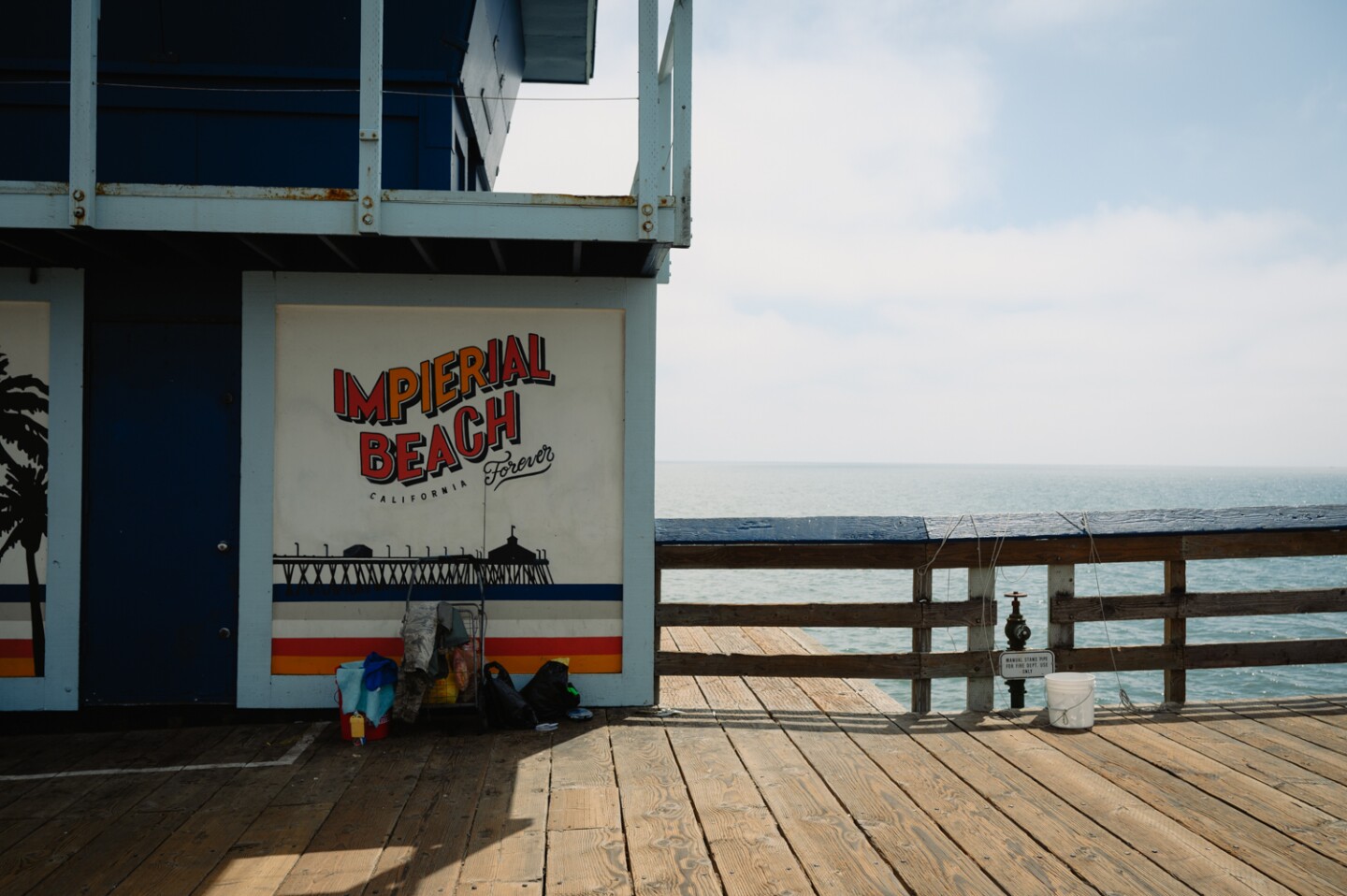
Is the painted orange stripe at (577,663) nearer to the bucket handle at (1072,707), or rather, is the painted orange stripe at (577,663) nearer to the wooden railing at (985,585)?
the wooden railing at (985,585)

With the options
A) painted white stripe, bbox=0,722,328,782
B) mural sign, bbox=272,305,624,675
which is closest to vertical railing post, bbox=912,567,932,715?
mural sign, bbox=272,305,624,675

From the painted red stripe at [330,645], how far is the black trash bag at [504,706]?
0.73 m

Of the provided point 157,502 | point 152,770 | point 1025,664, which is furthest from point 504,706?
point 1025,664

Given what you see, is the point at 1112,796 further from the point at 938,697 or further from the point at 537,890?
the point at 938,697

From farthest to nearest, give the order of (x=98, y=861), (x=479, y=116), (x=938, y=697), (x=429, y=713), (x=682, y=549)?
1. (x=938, y=697)
2. (x=479, y=116)
3. (x=682, y=549)
4. (x=429, y=713)
5. (x=98, y=861)

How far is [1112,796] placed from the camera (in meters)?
4.85

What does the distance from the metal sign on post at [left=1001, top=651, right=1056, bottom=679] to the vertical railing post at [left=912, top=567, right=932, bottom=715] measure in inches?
20.7

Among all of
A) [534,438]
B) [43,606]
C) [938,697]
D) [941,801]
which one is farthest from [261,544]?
[938,697]

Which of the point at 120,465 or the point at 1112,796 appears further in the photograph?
the point at 120,465

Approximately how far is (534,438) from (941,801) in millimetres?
3551

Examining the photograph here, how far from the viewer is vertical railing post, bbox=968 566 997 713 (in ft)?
21.7

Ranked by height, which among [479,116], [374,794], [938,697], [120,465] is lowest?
[938,697]

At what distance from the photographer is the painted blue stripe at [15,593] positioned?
251 inches

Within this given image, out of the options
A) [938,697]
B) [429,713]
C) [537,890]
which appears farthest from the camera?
[938,697]
